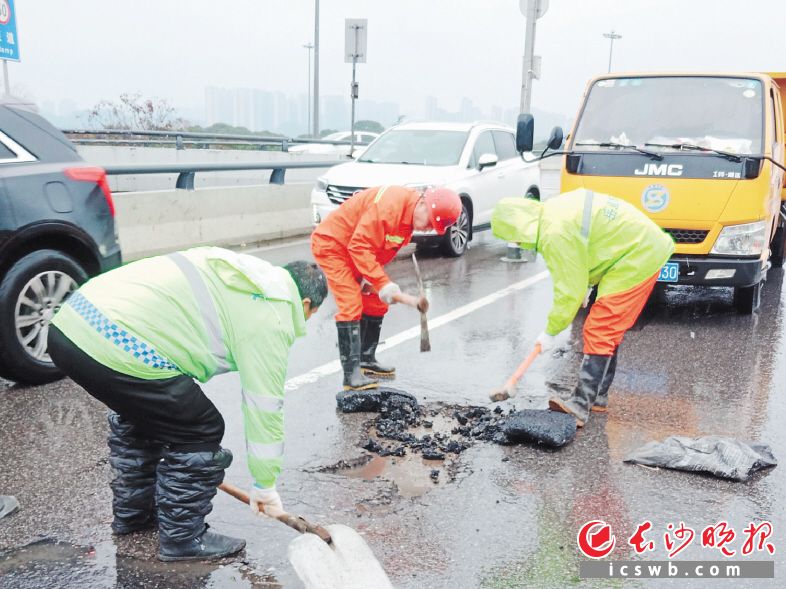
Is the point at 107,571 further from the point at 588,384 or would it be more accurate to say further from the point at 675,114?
the point at 675,114

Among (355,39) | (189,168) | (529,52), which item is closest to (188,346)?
(189,168)

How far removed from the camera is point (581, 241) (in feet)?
14.7

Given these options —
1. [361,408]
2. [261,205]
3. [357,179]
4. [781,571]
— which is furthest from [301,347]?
[261,205]

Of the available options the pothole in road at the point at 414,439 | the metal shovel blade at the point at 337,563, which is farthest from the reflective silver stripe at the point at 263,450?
the pothole in road at the point at 414,439

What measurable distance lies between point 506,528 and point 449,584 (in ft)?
1.81

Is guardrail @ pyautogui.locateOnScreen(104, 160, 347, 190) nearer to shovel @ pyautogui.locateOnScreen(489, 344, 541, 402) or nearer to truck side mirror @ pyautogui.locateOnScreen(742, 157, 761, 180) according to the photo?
shovel @ pyautogui.locateOnScreen(489, 344, 541, 402)

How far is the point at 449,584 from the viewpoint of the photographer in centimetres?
302

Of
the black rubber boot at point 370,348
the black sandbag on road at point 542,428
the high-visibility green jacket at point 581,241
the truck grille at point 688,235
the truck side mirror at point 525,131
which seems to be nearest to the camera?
the black sandbag on road at point 542,428

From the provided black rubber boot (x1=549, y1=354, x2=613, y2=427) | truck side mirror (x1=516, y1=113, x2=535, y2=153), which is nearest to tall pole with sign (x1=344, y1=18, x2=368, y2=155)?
truck side mirror (x1=516, y1=113, x2=535, y2=153)

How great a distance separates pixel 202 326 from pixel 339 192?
25.6ft

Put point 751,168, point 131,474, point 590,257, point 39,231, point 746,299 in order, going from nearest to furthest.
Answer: point 131,474 → point 590,257 → point 39,231 → point 751,168 → point 746,299

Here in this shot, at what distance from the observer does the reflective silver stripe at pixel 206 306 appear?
2828 mm

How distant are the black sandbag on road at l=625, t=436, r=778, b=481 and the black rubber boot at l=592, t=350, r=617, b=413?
26.8 inches

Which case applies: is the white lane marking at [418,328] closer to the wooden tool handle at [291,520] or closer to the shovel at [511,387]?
the shovel at [511,387]
